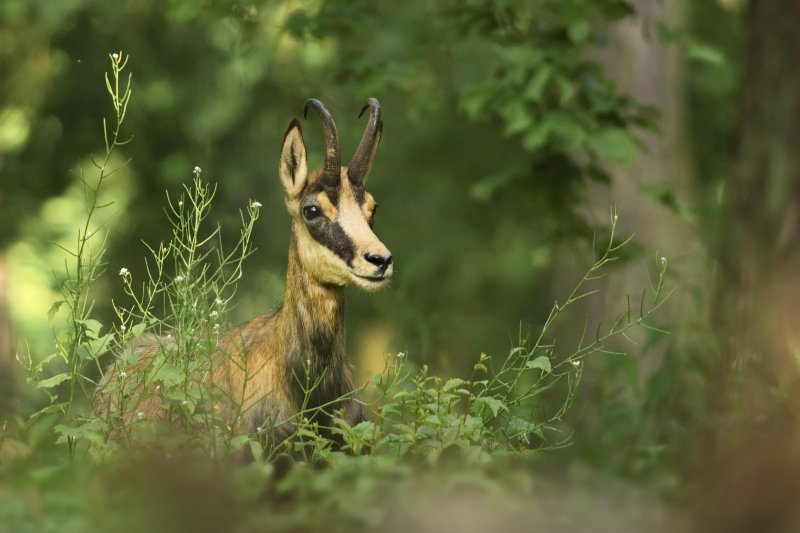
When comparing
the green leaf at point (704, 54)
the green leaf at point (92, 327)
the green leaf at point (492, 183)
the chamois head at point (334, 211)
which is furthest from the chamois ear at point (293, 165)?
the green leaf at point (704, 54)

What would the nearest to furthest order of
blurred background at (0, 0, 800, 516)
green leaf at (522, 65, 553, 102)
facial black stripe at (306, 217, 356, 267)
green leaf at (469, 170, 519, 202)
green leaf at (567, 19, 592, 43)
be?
facial black stripe at (306, 217, 356, 267) < blurred background at (0, 0, 800, 516) < green leaf at (567, 19, 592, 43) < green leaf at (522, 65, 553, 102) < green leaf at (469, 170, 519, 202)

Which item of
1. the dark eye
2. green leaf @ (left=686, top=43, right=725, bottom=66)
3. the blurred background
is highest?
green leaf @ (left=686, top=43, right=725, bottom=66)

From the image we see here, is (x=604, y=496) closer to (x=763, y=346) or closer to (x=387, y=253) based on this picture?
(x=387, y=253)

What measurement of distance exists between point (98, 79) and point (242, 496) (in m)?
12.7

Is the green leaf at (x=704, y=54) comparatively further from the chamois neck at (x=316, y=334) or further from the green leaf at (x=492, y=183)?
the chamois neck at (x=316, y=334)

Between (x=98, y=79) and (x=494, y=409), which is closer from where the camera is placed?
(x=494, y=409)

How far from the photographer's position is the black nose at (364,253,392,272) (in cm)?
645

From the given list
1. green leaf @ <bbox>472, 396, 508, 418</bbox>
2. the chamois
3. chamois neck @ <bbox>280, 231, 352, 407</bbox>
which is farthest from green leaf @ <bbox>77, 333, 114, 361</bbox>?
green leaf @ <bbox>472, 396, 508, 418</bbox>

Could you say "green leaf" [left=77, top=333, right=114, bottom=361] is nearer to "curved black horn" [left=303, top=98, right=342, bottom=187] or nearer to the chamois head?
the chamois head

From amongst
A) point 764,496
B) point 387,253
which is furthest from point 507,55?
point 764,496

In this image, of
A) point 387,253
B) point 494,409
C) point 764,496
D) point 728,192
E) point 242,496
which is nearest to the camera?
point 764,496

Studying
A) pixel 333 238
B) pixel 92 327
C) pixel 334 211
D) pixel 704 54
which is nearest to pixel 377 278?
pixel 333 238

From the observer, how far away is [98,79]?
16172mm

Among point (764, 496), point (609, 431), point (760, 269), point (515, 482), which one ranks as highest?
point (764, 496)
